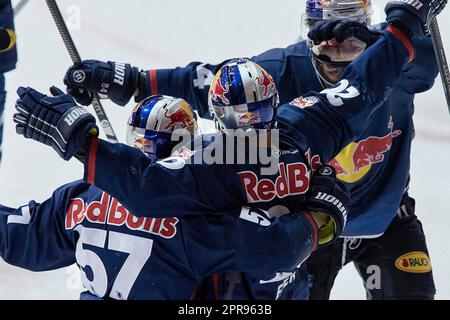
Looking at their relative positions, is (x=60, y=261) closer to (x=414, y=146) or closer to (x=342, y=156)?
(x=342, y=156)

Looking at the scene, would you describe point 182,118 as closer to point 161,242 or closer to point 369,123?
point 161,242

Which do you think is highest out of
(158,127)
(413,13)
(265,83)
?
(413,13)

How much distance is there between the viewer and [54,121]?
2.68 meters

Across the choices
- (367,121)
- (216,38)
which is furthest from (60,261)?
(216,38)

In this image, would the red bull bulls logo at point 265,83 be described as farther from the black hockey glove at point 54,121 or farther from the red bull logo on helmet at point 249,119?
the black hockey glove at point 54,121

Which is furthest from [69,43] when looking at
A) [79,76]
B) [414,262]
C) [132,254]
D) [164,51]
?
[164,51]

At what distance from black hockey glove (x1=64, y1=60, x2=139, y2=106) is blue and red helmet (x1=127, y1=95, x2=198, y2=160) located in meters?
0.68

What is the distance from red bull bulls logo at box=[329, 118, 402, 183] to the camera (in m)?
3.70

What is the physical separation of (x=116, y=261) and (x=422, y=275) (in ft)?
4.49

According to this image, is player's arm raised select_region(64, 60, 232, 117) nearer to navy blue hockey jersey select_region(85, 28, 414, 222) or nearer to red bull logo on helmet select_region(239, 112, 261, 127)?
navy blue hockey jersey select_region(85, 28, 414, 222)

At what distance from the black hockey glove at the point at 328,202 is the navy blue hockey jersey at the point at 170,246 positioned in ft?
0.20

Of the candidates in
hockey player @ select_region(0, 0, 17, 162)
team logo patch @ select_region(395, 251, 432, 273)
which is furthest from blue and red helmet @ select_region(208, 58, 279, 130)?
team logo patch @ select_region(395, 251, 432, 273)

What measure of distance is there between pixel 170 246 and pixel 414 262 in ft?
4.22

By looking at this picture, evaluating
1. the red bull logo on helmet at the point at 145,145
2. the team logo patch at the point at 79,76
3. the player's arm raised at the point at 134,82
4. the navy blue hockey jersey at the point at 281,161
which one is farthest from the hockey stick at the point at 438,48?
the team logo patch at the point at 79,76
